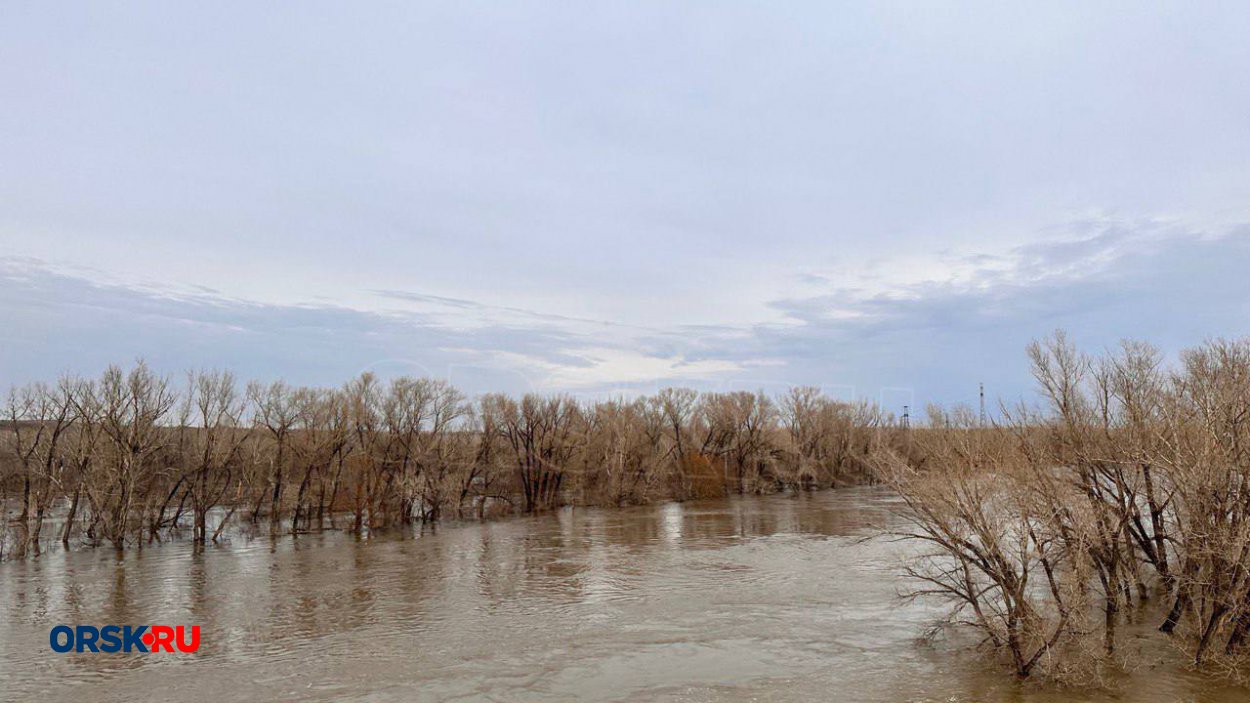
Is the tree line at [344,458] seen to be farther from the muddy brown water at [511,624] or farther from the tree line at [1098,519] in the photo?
the tree line at [1098,519]

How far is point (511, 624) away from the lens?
757 inches

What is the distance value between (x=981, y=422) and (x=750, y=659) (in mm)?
8552

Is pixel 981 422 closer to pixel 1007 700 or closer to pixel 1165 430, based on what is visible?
pixel 1165 430

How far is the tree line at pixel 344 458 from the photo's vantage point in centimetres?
3231

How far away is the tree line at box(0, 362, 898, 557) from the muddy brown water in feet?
12.4

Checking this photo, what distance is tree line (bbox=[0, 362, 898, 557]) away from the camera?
32.3m

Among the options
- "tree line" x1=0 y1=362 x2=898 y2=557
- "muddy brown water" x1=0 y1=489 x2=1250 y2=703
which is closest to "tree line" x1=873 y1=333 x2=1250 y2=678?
"muddy brown water" x1=0 y1=489 x2=1250 y2=703

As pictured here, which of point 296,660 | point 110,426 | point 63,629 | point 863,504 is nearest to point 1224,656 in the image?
point 296,660

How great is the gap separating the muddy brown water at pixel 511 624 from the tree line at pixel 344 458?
379 centimetres

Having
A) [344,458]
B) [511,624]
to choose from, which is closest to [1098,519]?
[511,624]

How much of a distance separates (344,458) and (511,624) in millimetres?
24942

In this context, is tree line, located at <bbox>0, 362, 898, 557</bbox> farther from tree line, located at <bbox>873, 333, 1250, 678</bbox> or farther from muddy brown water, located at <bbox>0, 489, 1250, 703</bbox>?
tree line, located at <bbox>873, 333, 1250, 678</bbox>

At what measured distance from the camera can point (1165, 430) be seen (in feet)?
48.2

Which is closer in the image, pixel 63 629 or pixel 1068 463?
pixel 1068 463
